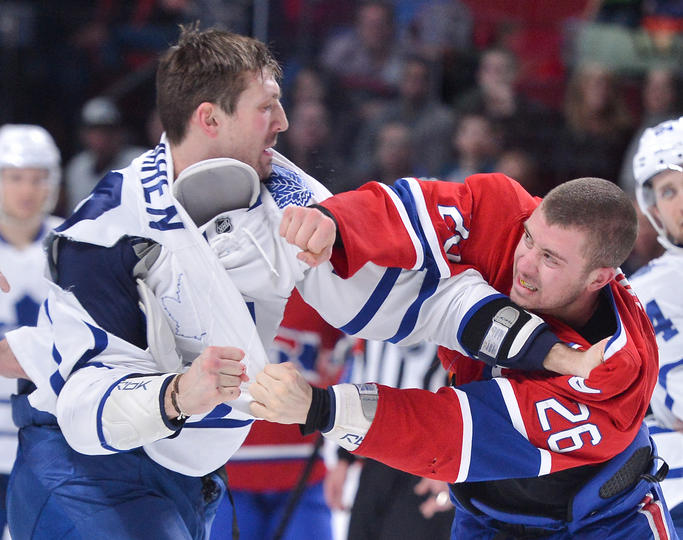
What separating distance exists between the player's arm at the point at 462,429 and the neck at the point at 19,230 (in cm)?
220

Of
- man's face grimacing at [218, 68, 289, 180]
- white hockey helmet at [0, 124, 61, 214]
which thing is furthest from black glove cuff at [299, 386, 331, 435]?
white hockey helmet at [0, 124, 61, 214]

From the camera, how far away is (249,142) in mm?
2262

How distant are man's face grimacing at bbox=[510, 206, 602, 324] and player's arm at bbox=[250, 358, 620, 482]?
0.67 feet

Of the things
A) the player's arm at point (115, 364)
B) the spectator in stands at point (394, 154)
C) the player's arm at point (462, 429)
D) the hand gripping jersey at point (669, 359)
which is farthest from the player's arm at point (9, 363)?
the spectator in stands at point (394, 154)

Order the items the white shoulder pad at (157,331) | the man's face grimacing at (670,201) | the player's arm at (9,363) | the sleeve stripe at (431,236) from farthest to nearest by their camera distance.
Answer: the man's face grimacing at (670,201) → the player's arm at (9,363) → the sleeve stripe at (431,236) → the white shoulder pad at (157,331)

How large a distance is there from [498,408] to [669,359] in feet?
2.79

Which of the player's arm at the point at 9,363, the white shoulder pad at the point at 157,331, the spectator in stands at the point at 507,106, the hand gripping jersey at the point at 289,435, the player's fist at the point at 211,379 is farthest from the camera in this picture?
the spectator in stands at the point at 507,106

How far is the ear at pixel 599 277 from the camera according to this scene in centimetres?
212

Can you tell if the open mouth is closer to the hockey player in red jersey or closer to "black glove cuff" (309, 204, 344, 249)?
the hockey player in red jersey

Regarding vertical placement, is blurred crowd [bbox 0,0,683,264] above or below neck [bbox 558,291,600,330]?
below

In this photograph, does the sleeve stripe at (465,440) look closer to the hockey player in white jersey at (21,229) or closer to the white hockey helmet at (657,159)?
the white hockey helmet at (657,159)

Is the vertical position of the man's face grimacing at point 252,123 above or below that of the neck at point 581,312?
above

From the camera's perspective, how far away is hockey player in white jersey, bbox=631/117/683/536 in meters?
2.67

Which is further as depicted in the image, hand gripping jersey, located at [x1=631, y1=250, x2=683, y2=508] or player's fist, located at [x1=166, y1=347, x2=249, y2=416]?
hand gripping jersey, located at [x1=631, y1=250, x2=683, y2=508]
